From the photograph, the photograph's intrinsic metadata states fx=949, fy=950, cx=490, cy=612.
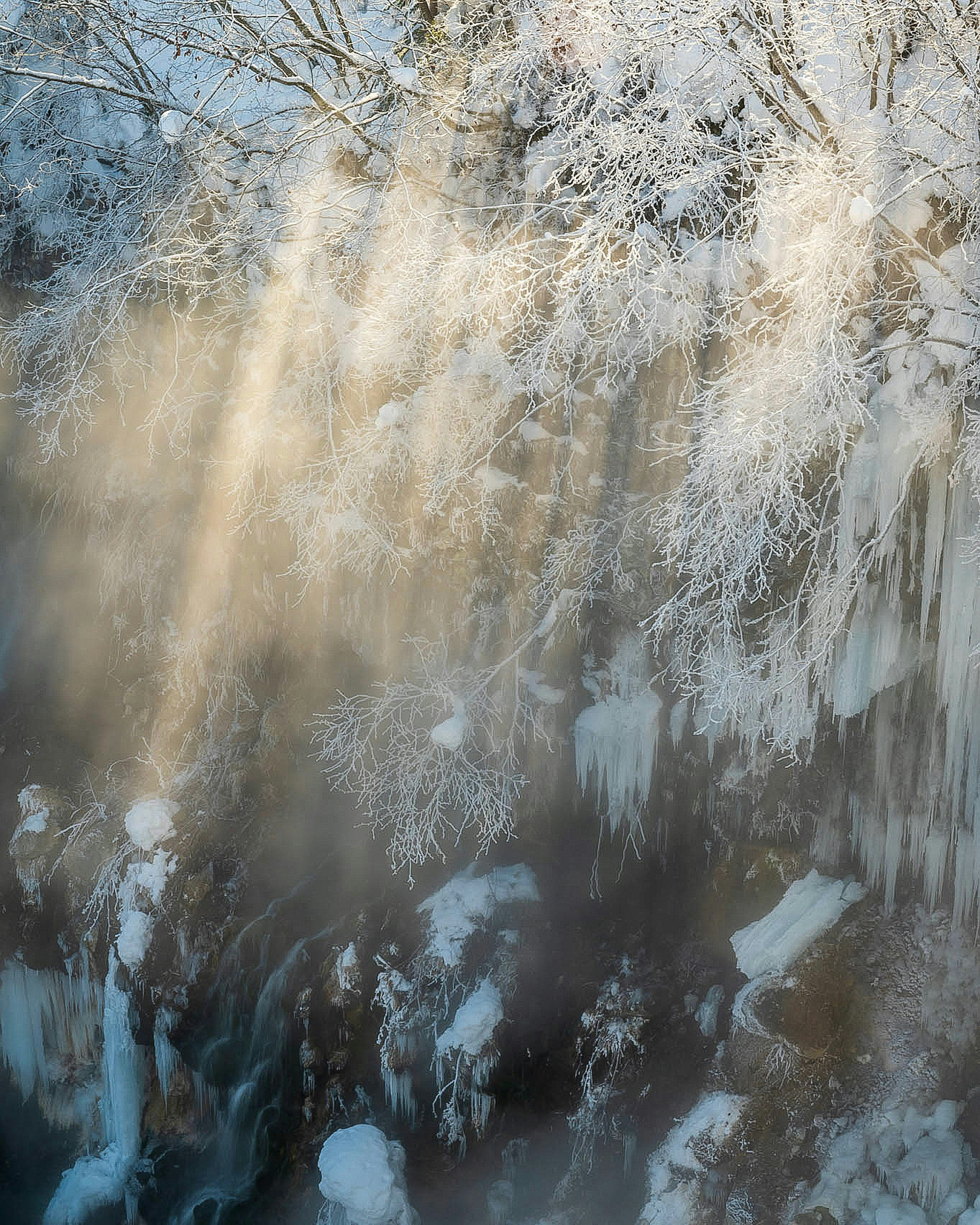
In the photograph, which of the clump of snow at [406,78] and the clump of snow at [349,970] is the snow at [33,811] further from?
the clump of snow at [406,78]

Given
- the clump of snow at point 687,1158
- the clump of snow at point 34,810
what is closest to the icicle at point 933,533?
the clump of snow at point 687,1158

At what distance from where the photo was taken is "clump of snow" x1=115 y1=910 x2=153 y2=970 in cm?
695

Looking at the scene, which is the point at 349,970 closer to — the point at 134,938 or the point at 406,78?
the point at 134,938

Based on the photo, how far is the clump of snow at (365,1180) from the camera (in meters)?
5.77

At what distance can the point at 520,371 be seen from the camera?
599 cm

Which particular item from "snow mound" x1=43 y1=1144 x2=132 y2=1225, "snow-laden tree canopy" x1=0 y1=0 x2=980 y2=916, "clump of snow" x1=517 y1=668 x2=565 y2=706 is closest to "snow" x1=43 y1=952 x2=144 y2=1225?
"snow mound" x1=43 y1=1144 x2=132 y2=1225

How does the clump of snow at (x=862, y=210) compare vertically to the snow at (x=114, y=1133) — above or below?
above

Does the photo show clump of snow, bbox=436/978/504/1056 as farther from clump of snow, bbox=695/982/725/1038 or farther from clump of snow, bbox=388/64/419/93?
clump of snow, bbox=388/64/419/93

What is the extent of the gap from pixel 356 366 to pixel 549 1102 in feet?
16.5

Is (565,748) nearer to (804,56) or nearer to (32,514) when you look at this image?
(804,56)

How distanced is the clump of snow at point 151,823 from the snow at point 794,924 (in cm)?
436

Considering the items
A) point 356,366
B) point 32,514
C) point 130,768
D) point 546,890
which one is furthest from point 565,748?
point 32,514

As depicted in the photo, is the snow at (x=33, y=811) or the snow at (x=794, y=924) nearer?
the snow at (x=794, y=924)

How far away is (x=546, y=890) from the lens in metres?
6.96
